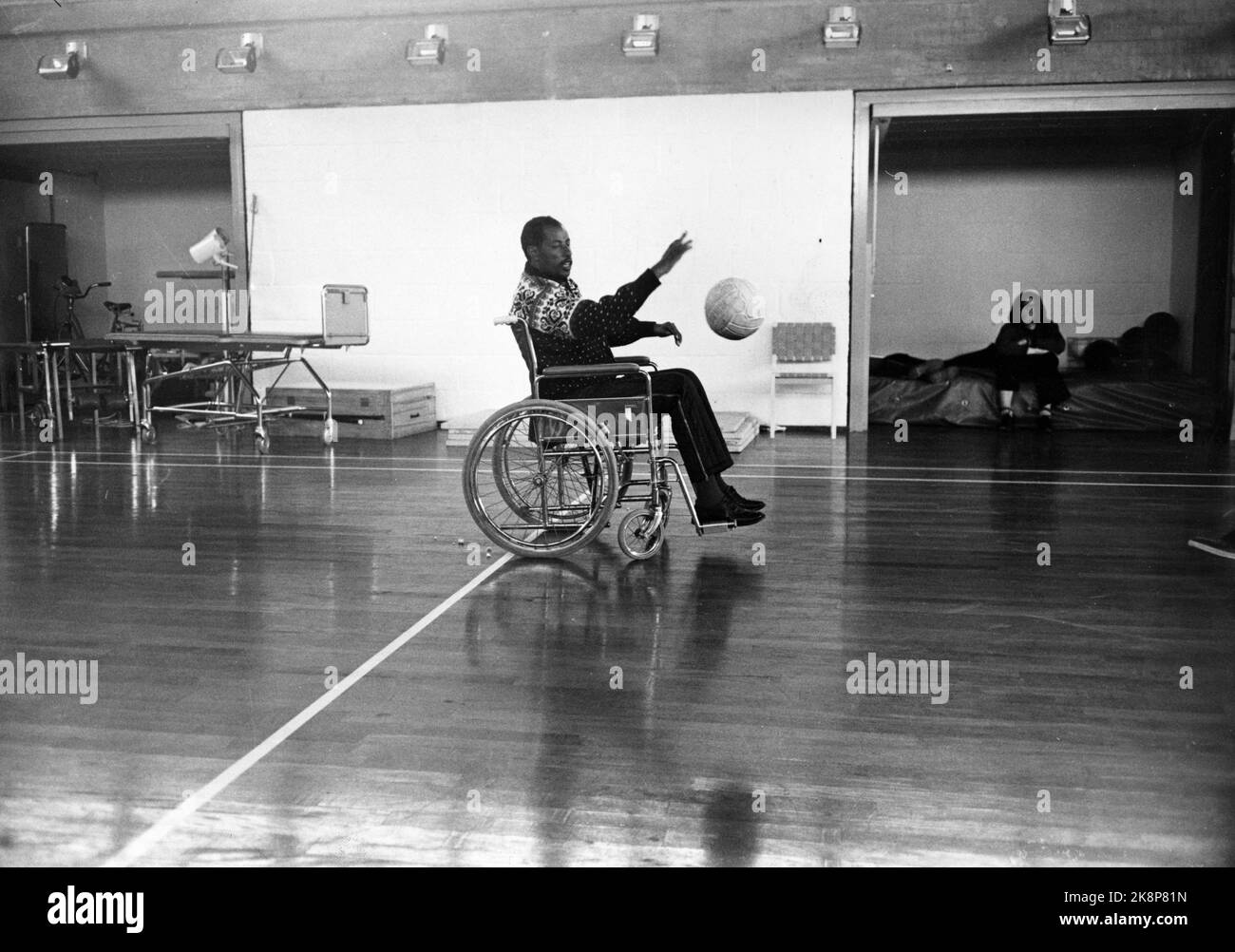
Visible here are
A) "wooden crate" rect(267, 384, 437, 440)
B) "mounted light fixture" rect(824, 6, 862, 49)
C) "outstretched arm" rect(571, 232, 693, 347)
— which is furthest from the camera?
"wooden crate" rect(267, 384, 437, 440)

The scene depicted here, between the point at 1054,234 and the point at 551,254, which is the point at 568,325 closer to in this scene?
the point at 551,254

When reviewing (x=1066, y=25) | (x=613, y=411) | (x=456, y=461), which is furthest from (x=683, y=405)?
(x=1066, y=25)

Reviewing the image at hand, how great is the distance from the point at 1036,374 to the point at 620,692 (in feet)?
Answer: 21.9

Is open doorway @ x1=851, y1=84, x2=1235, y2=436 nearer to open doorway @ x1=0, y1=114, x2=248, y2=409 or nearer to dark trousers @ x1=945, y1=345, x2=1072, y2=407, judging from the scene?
dark trousers @ x1=945, y1=345, x2=1072, y2=407

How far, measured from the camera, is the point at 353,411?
8250mm

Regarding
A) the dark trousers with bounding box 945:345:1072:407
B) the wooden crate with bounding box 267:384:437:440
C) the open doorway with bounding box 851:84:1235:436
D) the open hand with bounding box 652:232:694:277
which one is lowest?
the wooden crate with bounding box 267:384:437:440

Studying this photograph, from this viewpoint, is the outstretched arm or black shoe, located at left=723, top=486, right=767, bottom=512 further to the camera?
black shoe, located at left=723, top=486, right=767, bottom=512

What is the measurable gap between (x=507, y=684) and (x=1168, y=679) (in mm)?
1528

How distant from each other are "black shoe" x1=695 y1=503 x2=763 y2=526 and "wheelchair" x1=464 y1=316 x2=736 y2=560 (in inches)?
1.3

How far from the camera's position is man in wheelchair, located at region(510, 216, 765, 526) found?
419 centimetres

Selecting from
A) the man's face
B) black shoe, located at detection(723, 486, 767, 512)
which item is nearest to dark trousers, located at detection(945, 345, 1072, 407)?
black shoe, located at detection(723, 486, 767, 512)

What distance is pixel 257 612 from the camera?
357cm
